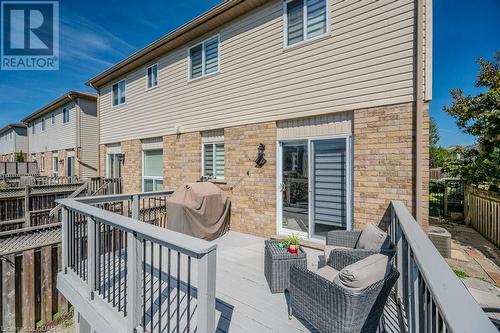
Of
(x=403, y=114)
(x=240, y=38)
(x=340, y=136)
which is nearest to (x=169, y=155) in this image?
(x=240, y=38)

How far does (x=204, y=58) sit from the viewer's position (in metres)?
7.55

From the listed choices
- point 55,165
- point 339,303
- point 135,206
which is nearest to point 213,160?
point 135,206

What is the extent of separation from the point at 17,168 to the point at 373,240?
26.2 m

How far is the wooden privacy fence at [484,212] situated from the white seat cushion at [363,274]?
6.16 meters

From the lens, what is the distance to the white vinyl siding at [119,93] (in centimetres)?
1085

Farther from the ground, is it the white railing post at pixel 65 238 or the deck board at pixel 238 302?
the white railing post at pixel 65 238

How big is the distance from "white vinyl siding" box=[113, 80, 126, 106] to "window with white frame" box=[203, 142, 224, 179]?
5.82 meters

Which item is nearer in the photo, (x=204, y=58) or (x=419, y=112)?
(x=419, y=112)

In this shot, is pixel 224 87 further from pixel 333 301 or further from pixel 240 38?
pixel 333 301

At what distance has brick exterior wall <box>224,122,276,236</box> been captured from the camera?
19.5ft

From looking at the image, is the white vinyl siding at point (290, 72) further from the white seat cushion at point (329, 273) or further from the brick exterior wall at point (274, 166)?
the white seat cushion at point (329, 273)

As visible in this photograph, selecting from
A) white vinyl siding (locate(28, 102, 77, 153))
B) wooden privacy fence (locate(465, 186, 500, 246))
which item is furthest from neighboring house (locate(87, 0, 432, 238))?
white vinyl siding (locate(28, 102, 77, 153))

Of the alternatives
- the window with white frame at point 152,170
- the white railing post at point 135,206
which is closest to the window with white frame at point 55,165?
the window with white frame at point 152,170

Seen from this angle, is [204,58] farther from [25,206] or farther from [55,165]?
[55,165]
